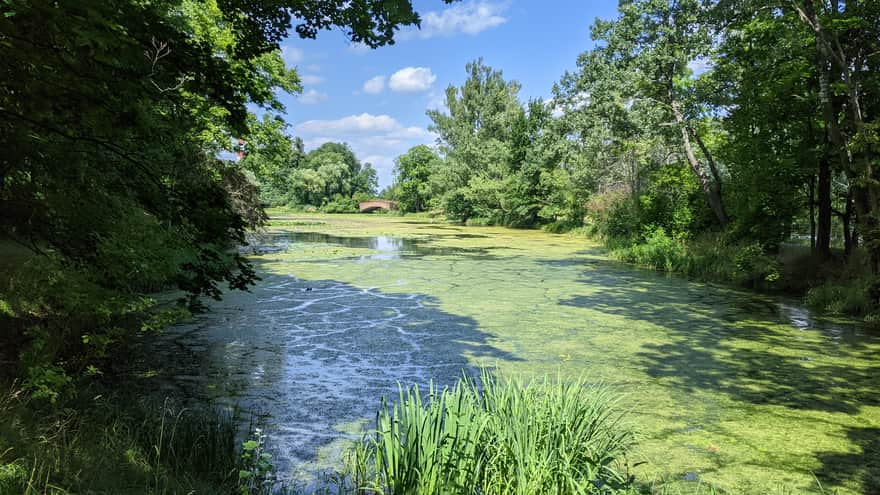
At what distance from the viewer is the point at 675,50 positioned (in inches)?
522

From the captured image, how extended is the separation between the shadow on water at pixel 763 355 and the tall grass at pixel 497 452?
1738 mm

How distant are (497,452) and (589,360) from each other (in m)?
3.56

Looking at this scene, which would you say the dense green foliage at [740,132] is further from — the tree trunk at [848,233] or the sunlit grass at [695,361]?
the sunlit grass at [695,361]

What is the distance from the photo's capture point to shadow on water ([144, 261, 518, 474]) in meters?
4.06

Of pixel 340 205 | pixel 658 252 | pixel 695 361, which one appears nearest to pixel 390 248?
pixel 658 252

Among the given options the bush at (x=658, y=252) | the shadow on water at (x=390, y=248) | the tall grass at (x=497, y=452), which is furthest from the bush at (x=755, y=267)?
the tall grass at (x=497, y=452)

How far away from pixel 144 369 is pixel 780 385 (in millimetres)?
5992

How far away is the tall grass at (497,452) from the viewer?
2420 mm

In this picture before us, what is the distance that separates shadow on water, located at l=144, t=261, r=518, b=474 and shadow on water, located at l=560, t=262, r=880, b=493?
2084 mm

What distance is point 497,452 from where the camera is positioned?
256cm

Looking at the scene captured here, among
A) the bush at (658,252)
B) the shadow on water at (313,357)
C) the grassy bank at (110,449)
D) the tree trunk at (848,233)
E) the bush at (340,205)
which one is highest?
the bush at (340,205)

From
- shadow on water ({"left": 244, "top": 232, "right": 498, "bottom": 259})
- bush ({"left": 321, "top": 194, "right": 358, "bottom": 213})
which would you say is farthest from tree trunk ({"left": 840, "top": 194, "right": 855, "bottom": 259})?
bush ({"left": 321, "top": 194, "right": 358, "bottom": 213})

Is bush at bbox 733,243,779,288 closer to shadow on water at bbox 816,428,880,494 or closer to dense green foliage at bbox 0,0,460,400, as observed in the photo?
shadow on water at bbox 816,428,880,494

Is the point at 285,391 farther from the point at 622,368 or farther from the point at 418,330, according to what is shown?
the point at 622,368
